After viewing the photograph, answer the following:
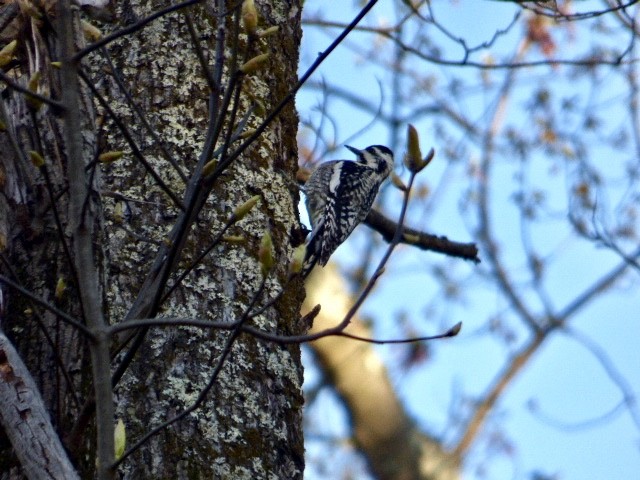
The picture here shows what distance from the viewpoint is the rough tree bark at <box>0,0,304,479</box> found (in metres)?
2.09

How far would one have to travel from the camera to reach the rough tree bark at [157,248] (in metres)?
2.09

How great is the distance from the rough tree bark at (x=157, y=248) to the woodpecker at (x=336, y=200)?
2.36m

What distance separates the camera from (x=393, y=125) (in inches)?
392

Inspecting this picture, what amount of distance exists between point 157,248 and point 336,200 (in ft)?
11.4

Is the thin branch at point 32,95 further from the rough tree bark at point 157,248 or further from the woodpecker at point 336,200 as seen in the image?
the woodpecker at point 336,200

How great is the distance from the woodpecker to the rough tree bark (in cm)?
236

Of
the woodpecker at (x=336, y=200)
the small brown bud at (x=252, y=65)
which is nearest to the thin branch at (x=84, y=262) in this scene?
the small brown bud at (x=252, y=65)

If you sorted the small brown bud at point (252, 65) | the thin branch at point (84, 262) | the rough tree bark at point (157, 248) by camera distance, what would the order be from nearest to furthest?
1. the thin branch at point (84, 262)
2. the small brown bud at point (252, 65)
3. the rough tree bark at point (157, 248)

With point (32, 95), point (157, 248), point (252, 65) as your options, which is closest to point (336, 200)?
point (157, 248)

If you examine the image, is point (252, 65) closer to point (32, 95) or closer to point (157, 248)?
point (32, 95)

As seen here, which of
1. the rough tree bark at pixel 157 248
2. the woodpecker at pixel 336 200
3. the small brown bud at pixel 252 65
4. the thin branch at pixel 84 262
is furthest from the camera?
the woodpecker at pixel 336 200

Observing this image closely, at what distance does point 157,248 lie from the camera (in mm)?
2859

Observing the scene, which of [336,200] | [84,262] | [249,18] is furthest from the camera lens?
[336,200]

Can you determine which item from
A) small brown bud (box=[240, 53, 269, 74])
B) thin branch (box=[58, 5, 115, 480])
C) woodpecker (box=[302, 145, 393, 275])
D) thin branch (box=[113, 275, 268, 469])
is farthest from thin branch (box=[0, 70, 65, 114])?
woodpecker (box=[302, 145, 393, 275])
